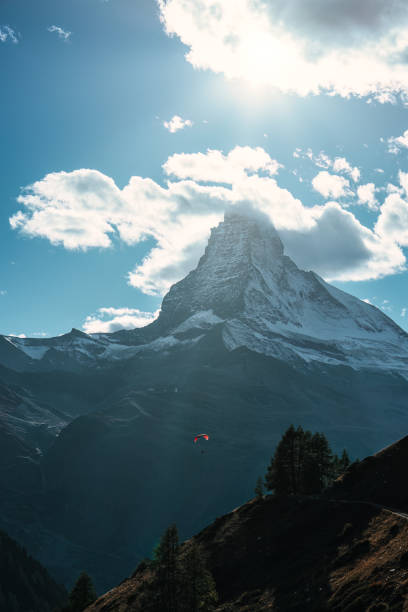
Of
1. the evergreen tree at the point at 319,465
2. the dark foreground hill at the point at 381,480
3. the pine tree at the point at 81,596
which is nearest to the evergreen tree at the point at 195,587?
Result: the dark foreground hill at the point at 381,480

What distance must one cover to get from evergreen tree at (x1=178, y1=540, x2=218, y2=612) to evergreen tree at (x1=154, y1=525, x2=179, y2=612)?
1005mm

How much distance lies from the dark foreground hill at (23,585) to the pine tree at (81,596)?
8802 centimetres

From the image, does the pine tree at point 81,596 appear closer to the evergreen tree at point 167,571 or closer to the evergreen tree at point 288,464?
the evergreen tree at point 167,571

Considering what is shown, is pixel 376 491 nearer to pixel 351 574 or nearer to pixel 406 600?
pixel 351 574

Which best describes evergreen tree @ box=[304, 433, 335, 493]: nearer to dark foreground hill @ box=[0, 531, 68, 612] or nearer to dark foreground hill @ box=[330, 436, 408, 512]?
dark foreground hill @ box=[330, 436, 408, 512]

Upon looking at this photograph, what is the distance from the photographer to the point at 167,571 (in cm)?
5025

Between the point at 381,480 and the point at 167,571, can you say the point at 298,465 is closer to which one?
the point at 381,480

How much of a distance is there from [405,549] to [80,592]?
2080 inches

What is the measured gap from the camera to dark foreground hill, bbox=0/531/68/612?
15362 cm

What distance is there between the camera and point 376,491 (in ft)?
197

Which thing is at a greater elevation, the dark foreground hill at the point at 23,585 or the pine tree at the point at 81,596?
the pine tree at the point at 81,596

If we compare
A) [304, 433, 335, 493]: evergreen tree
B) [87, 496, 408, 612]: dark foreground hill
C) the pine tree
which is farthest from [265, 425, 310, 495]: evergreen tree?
the pine tree

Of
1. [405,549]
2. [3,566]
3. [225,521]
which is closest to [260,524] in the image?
[225,521]

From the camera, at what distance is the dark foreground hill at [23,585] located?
15362 cm
